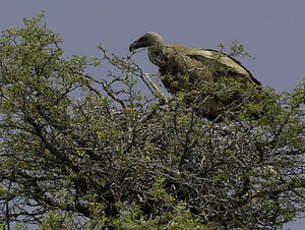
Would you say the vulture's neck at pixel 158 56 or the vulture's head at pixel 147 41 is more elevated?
the vulture's head at pixel 147 41

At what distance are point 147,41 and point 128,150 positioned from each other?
476 cm

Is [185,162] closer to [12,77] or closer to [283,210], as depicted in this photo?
[283,210]

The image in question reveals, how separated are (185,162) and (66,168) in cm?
150

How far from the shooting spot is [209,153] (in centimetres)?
755

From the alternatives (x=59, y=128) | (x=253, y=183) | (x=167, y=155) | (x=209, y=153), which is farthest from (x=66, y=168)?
(x=253, y=183)

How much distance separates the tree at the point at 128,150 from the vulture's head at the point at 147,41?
149 inches

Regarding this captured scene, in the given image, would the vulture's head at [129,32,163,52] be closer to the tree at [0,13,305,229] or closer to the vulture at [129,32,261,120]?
the vulture at [129,32,261,120]

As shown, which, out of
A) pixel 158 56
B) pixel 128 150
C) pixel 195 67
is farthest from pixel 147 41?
pixel 128 150

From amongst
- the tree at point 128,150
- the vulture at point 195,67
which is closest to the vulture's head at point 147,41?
the vulture at point 195,67

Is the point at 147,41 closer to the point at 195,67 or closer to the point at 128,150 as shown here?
the point at 195,67

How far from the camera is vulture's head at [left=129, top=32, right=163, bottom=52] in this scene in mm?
11758

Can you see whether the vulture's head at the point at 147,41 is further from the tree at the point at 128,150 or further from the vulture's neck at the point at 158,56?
the tree at the point at 128,150

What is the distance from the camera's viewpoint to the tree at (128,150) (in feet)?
24.0


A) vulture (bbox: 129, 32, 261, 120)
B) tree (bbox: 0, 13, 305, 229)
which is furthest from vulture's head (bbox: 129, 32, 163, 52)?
tree (bbox: 0, 13, 305, 229)
